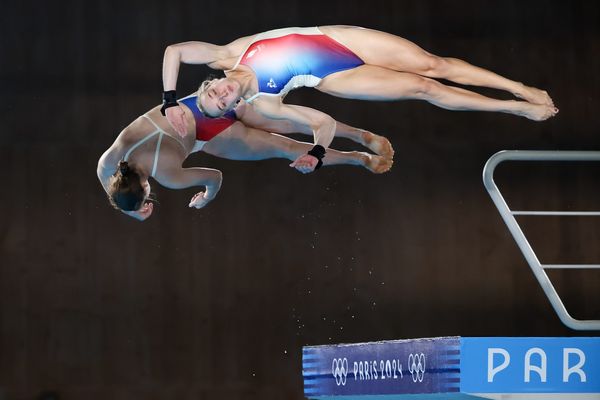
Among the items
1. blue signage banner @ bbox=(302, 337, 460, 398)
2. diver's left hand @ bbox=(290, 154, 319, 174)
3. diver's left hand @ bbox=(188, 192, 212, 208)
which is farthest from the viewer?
diver's left hand @ bbox=(188, 192, 212, 208)

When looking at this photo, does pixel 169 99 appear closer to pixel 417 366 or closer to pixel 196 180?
pixel 196 180

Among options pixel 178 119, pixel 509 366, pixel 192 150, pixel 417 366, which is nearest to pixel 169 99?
pixel 178 119

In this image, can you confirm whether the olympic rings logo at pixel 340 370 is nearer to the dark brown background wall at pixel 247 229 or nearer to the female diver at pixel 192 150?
the female diver at pixel 192 150

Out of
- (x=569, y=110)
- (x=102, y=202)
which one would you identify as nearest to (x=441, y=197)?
(x=569, y=110)

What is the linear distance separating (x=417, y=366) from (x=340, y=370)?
26.6 inches

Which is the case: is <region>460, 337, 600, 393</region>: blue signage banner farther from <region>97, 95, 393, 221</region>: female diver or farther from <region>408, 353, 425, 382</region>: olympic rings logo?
<region>97, 95, 393, 221</region>: female diver

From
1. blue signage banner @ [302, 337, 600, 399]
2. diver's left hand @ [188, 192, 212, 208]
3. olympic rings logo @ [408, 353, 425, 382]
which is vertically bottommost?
olympic rings logo @ [408, 353, 425, 382]

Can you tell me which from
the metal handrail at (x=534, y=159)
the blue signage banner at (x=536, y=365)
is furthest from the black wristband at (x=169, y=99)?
the blue signage banner at (x=536, y=365)

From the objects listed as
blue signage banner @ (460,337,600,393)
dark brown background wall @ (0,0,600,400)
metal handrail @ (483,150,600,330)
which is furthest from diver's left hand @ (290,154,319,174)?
blue signage banner @ (460,337,600,393)

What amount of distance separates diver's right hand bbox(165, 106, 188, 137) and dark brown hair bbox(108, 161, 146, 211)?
0.89 ft

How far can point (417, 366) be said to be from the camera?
3.06 meters

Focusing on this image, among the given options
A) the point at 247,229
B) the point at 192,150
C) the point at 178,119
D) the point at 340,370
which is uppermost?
the point at 178,119

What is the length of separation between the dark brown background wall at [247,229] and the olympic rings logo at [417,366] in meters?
2.20

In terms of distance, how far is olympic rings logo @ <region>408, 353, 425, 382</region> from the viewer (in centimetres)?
299
